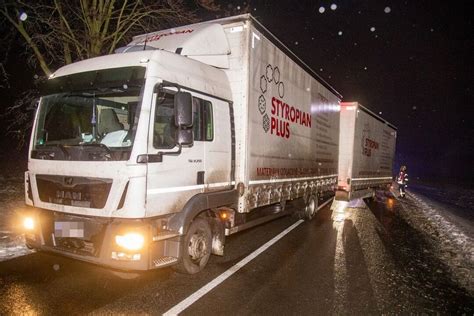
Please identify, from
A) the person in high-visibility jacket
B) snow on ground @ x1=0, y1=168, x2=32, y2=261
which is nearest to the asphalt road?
snow on ground @ x1=0, y1=168, x2=32, y2=261

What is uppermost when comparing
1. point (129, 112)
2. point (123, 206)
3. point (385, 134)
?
point (385, 134)

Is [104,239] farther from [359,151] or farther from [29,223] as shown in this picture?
[359,151]

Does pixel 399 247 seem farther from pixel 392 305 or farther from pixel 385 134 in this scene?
pixel 385 134

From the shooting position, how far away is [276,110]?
6.99 meters

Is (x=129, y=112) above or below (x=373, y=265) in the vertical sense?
above

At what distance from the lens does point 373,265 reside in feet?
19.5

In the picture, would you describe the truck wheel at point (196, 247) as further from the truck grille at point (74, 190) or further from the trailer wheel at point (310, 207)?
the trailer wheel at point (310, 207)

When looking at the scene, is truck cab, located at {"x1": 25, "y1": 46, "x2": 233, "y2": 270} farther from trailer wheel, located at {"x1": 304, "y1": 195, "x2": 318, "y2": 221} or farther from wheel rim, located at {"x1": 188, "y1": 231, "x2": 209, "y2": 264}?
trailer wheel, located at {"x1": 304, "y1": 195, "x2": 318, "y2": 221}

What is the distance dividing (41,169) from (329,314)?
395 centimetres

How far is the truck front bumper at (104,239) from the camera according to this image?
3889mm

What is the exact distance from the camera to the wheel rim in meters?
4.86

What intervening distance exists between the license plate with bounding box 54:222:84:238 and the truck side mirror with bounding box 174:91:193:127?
1.66 metres

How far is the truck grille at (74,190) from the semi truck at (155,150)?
14 mm

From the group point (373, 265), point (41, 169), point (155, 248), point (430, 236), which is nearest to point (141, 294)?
point (155, 248)
